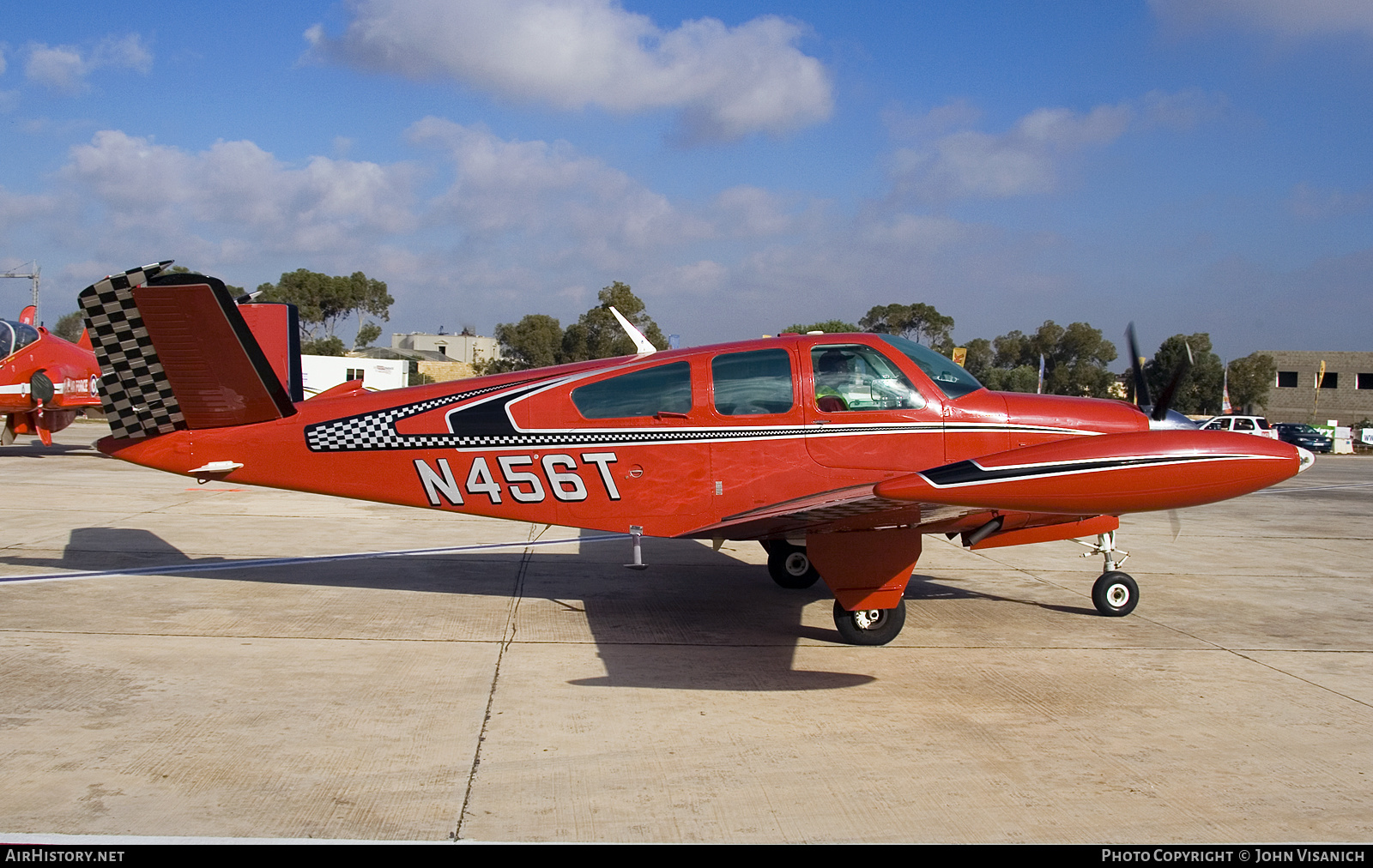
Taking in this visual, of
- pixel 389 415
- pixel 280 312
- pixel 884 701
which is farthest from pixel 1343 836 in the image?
pixel 280 312

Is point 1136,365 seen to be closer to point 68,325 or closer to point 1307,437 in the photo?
point 1307,437

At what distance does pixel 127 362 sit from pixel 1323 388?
80739 mm

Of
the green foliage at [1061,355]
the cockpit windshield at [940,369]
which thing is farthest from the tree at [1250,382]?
the cockpit windshield at [940,369]

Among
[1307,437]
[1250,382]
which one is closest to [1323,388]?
[1250,382]

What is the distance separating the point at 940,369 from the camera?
6.87 meters

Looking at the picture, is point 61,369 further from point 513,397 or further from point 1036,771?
point 1036,771

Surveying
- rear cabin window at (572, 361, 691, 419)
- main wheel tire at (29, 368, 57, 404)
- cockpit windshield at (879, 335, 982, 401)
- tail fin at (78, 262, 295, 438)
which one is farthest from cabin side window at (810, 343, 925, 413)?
main wheel tire at (29, 368, 57, 404)

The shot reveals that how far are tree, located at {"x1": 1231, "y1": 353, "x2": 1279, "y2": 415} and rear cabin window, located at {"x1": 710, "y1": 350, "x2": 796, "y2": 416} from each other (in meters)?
67.9

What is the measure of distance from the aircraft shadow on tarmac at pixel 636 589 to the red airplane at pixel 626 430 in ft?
2.32

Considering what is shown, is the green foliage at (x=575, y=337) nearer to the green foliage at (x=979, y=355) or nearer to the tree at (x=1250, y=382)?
the green foliage at (x=979, y=355)

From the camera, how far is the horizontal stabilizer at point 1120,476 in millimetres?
4543

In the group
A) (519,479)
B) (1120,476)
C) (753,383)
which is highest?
(753,383)

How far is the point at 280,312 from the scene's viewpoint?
9.04m

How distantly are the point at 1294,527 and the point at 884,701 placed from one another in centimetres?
1258
